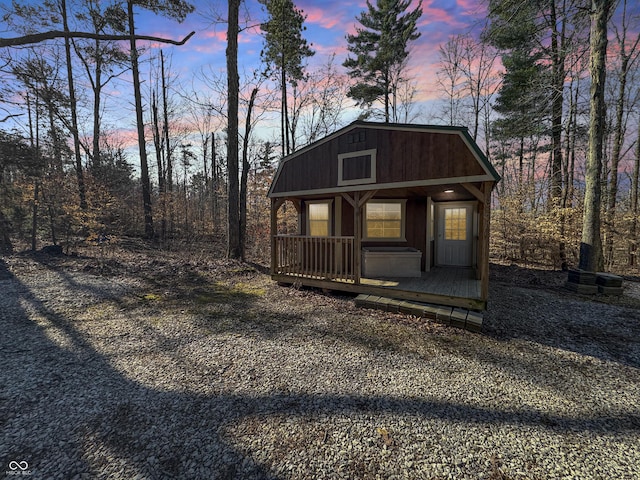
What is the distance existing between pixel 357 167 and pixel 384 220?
7.31ft

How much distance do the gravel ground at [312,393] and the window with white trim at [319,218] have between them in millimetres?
3110

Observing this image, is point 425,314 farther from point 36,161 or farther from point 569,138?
point 36,161

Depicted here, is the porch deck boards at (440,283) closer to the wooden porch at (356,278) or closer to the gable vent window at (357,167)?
the wooden porch at (356,278)

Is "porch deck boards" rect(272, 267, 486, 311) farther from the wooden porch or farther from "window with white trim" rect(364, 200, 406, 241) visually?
"window with white trim" rect(364, 200, 406, 241)

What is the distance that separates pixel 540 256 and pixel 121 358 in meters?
14.3

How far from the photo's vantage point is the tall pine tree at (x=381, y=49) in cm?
1441

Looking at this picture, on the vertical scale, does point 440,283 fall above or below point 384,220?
below

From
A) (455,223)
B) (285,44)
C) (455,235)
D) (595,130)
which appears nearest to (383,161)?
(455,223)

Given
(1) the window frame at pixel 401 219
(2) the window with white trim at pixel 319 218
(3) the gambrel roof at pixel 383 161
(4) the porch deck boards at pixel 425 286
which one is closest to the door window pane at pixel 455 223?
(4) the porch deck boards at pixel 425 286

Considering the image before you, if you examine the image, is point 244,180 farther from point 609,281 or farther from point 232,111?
point 609,281

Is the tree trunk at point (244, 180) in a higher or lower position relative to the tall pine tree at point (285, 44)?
lower

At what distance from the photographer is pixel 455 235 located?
8.16 meters

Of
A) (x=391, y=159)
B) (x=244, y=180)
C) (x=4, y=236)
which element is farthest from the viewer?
(x=244, y=180)

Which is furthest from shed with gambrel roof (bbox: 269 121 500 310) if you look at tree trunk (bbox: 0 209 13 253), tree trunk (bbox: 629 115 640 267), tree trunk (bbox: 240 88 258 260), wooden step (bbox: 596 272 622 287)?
tree trunk (bbox: 0 209 13 253)
